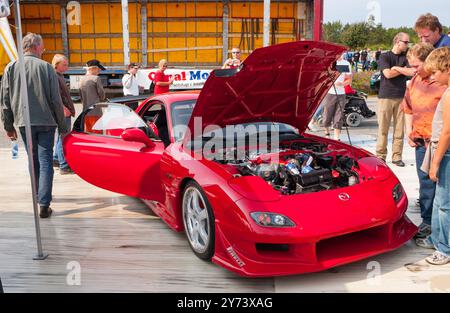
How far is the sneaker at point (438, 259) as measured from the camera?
3281mm

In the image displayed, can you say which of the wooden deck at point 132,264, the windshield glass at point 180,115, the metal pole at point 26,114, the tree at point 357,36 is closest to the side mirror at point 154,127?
the windshield glass at point 180,115

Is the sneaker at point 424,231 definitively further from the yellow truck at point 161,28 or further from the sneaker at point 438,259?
the yellow truck at point 161,28

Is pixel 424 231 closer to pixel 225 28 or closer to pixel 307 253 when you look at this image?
pixel 307 253

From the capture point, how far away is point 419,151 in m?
3.84

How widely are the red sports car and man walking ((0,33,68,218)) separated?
0.89 feet

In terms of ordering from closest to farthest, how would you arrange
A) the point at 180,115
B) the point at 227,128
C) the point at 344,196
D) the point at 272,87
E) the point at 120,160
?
the point at 344,196
the point at 272,87
the point at 227,128
the point at 120,160
the point at 180,115

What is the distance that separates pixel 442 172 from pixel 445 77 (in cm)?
68

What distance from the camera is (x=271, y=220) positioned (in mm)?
2910

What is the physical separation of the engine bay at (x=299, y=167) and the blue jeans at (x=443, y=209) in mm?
595

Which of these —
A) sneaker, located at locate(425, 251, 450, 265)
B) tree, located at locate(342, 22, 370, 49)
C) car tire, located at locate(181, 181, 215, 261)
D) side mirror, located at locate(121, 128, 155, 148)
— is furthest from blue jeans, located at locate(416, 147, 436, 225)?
tree, located at locate(342, 22, 370, 49)

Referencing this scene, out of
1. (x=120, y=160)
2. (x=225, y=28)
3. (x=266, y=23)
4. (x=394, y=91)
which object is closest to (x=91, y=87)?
(x=120, y=160)

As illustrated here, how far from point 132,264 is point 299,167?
1.55 metres

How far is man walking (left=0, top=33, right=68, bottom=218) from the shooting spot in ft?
14.2
